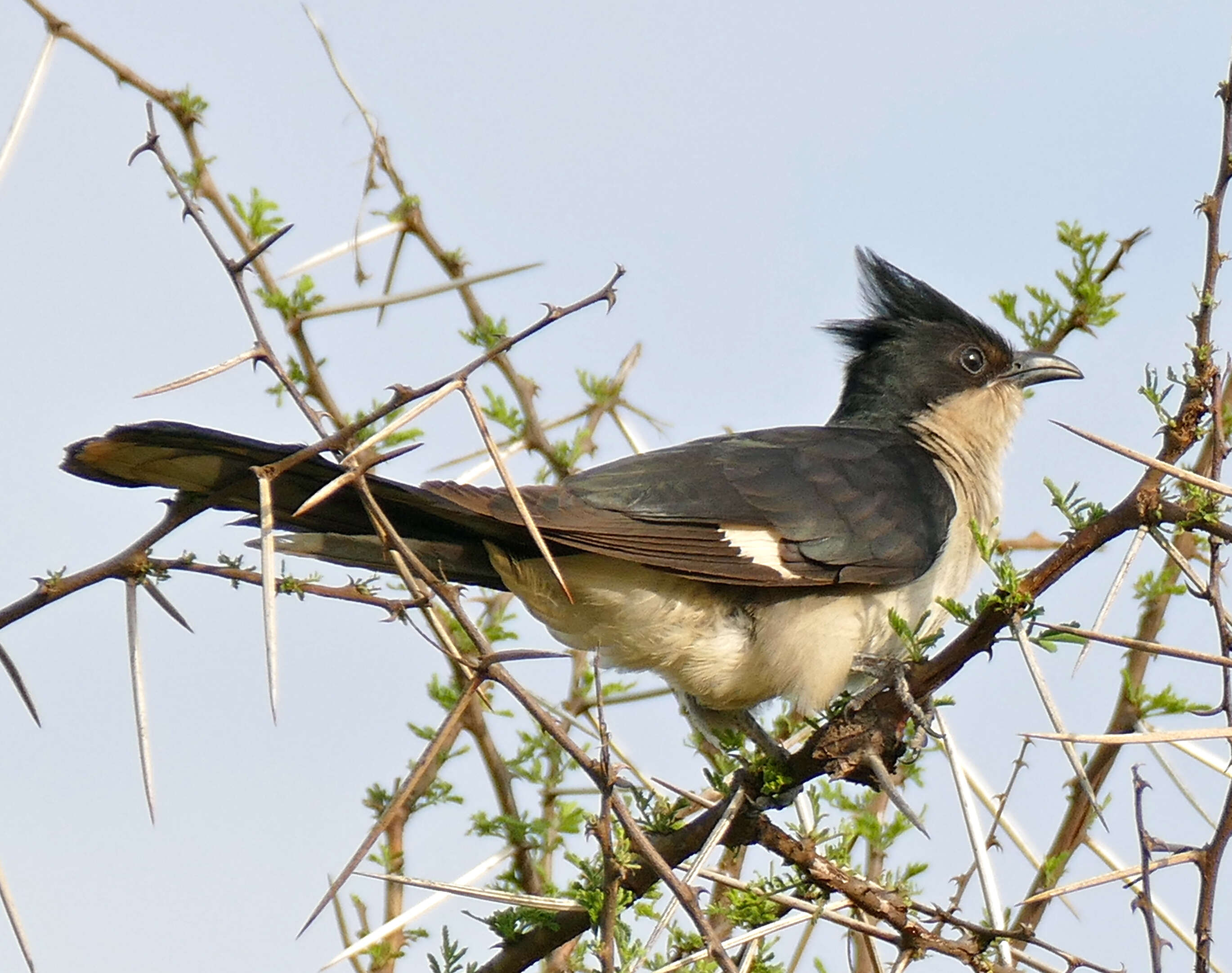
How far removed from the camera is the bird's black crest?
600cm

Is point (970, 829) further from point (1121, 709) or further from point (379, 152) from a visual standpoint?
point (379, 152)

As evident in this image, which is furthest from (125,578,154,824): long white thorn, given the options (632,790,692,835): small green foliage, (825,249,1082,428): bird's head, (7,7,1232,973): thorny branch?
(825,249,1082,428): bird's head

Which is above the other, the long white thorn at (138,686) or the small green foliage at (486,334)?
the small green foliage at (486,334)

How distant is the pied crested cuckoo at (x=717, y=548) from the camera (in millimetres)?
3613

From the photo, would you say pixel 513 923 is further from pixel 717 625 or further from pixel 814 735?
pixel 717 625

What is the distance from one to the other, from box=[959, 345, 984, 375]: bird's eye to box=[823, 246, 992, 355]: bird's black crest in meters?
0.09

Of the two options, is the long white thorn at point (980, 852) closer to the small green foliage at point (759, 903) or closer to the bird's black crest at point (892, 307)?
the small green foliage at point (759, 903)

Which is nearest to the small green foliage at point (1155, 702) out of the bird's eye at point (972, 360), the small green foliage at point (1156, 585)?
the small green foliage at point (1156, 585)

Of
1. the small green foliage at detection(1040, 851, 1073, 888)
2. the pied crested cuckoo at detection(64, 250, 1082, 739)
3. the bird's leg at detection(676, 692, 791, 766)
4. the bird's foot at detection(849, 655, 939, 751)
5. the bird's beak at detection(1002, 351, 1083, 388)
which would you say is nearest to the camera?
the bird's foot at detection(849, 655, 939, 751)

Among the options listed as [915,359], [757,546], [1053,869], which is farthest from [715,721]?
[915,359]

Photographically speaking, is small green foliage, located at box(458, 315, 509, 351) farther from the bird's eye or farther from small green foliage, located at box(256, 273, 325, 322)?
the bird's eye

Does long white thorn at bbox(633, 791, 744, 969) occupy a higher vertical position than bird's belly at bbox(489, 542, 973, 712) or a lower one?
lower

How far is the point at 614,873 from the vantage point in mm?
2363

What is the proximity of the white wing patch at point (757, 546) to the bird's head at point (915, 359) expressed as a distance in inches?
64.6
